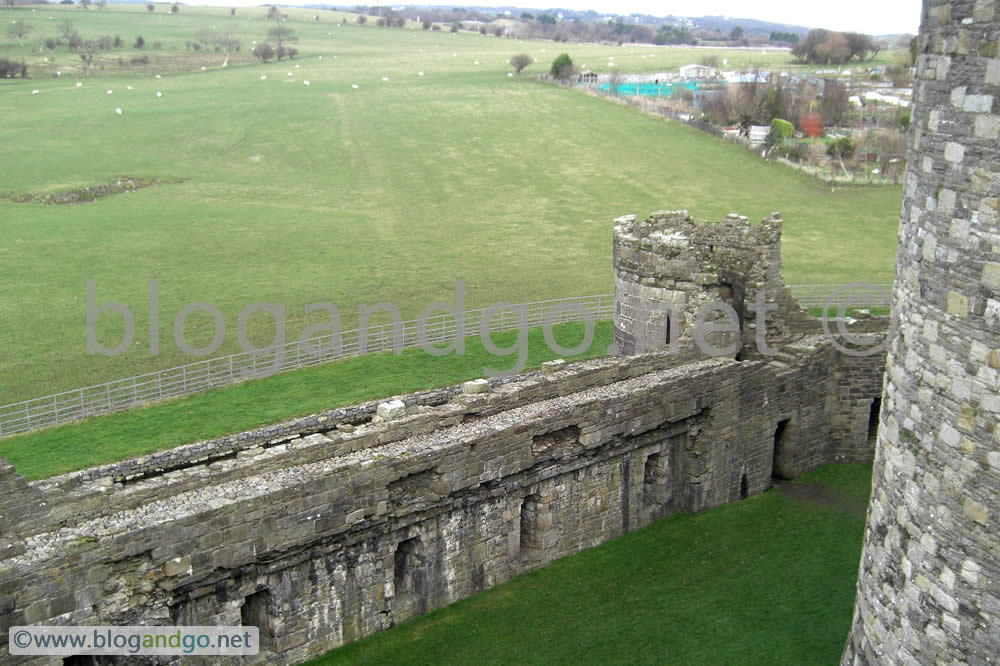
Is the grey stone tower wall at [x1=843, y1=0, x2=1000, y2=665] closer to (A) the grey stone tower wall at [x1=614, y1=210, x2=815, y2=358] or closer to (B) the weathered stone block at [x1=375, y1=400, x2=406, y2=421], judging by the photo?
(B) the weathered stone block at [x1=375, y1=400, x2=406, y2=421]

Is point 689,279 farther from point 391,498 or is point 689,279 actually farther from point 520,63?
point 520,63

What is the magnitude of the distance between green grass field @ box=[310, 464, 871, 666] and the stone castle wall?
0.41 metres

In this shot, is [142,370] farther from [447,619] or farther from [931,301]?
→ [931,301]

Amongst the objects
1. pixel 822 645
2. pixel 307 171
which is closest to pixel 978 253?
pixel 822 645

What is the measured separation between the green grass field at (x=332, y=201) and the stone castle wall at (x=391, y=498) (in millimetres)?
15974

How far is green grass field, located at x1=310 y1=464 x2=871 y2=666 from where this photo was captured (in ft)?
49.2

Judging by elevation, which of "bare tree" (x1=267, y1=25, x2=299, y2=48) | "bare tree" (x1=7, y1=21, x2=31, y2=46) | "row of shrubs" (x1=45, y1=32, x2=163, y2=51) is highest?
"bare tree" (x1=267, y1=25, x2=299, y2=48)

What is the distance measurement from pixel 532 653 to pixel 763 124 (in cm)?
6628

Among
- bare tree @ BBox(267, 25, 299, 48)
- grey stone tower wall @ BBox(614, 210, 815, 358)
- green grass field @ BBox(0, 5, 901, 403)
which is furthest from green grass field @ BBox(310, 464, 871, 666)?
bare tree @ BBox(267, 25, 299, 48)

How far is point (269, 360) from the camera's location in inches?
1197

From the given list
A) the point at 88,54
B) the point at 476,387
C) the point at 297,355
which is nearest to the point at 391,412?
the point at 476,387

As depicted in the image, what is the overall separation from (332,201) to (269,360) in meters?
26.2

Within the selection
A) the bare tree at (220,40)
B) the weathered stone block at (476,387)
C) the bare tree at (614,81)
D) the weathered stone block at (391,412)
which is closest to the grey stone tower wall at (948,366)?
the weathered stone block at (391,412)

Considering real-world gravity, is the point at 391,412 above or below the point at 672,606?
above
